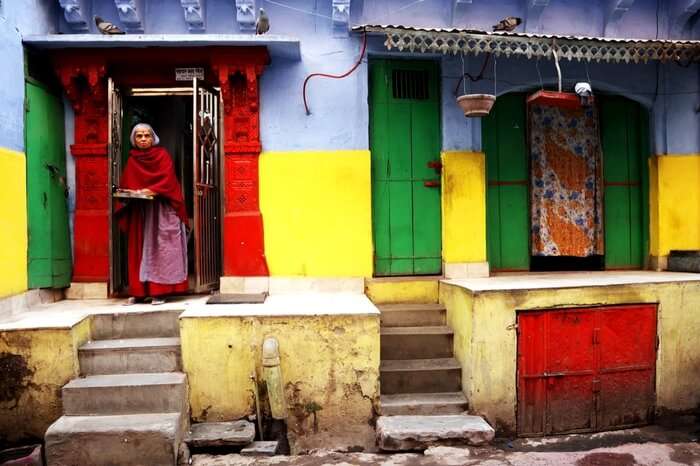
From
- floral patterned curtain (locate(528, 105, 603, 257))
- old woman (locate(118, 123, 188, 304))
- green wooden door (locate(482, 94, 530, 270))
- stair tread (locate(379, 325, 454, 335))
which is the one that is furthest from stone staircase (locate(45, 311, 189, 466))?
floral patterned curtain (locate(528, 105, 603, 257))

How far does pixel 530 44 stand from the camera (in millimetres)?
5859

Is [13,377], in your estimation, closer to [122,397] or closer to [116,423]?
[122,397]

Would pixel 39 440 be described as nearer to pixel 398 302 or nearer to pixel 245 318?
pixel 245 318

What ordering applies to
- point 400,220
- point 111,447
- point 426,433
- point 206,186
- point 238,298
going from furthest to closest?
point 400,220, point 206,186, point 238,298, point 426,433, point 111,447

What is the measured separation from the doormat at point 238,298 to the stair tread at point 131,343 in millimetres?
643

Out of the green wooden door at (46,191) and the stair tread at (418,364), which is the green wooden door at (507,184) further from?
the green wooden door at (46,191)

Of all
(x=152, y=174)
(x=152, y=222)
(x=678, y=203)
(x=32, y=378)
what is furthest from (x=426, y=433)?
(x=678, y=203)

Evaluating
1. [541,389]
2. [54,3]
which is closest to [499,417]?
[541,389]

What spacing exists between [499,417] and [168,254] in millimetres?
3930

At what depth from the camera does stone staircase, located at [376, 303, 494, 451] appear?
4.73 meters

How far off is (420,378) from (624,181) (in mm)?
4192

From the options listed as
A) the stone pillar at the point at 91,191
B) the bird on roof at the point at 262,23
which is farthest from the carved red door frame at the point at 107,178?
the bird on roof at the point at 262,23

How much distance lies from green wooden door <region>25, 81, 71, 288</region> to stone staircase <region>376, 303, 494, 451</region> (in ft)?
12.6

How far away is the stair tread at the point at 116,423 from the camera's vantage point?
14.1 ft
